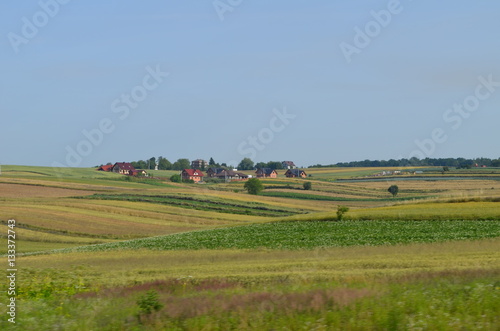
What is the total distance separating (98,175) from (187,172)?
121 ft

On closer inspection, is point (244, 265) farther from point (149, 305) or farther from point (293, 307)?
point (293, 307)

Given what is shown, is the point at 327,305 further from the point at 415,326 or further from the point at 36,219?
the point at 36,219

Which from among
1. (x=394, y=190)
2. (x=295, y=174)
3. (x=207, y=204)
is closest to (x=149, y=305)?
(x=207, y=204)

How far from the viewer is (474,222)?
154ft

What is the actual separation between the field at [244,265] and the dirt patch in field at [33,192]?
1.20 ft

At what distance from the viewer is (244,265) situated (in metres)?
28.3

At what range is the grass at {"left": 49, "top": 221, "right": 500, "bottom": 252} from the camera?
40.2 metres

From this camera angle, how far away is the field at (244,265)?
12094 mm

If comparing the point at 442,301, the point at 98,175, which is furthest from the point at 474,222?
the point at 98,175

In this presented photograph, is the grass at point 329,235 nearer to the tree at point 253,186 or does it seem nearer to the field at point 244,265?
the field at point 244,265

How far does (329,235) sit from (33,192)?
7055cm

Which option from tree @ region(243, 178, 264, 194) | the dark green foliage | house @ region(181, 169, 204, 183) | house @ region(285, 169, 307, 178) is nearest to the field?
the dark green foliage

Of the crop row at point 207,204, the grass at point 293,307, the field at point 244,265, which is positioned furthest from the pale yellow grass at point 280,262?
the crop row at point 207,204

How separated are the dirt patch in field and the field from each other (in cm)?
37
